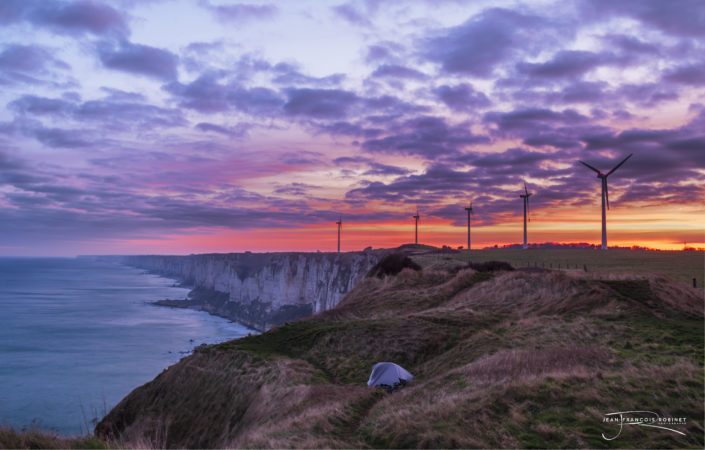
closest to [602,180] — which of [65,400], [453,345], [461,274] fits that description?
[461,274]

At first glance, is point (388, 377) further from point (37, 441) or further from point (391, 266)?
point (391, 266)

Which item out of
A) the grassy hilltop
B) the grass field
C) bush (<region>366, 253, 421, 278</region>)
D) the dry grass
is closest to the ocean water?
the grassy hilltop

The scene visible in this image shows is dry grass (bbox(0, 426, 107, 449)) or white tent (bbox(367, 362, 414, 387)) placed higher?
dry grass (bbox(0, 426, 107, 449))

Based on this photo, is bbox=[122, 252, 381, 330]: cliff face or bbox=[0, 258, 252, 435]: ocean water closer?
bbox=[0, 258, 252, 435]: ocean water

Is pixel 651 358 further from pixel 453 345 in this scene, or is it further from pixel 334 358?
pixel 334 358

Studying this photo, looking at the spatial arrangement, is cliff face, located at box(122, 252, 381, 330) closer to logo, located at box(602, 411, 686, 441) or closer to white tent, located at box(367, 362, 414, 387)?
white tent, located at box(367, 362, 414, 387)

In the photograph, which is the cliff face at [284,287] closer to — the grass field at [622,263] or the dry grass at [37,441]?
the grass field at [622,263]
